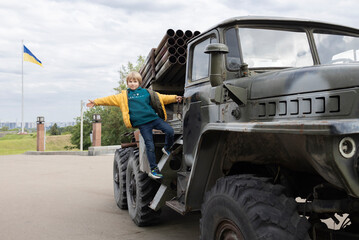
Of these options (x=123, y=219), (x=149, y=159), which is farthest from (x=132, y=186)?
(x=149, y=159)

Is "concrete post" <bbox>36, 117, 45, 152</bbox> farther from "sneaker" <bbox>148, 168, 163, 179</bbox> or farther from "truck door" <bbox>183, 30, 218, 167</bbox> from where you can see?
"truck door" <bbox>183, 30, 218, 167</bbox>

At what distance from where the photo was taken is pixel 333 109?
2445mm

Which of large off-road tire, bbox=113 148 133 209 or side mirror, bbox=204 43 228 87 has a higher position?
side mirror, bbox=204 43 228 87

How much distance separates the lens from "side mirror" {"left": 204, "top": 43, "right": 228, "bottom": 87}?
305cm

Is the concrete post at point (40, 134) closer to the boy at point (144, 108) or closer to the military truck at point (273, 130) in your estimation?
the boy at point (144, 108)

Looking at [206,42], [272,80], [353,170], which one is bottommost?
[353,170]

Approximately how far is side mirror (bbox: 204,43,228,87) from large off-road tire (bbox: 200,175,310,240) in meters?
0.81

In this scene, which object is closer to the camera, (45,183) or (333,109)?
(333,109)

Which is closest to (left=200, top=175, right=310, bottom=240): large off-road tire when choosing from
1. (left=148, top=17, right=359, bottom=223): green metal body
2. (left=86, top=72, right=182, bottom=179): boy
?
(left=148, top=17, right=359, bottom=223): green metal body

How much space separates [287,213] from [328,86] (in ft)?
2.85

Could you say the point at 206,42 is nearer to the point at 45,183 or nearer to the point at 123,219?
the point at 123,219

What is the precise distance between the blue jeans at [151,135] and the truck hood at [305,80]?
196cm

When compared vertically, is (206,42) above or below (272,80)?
above

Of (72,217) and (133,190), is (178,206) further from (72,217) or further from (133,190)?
(72,217)
